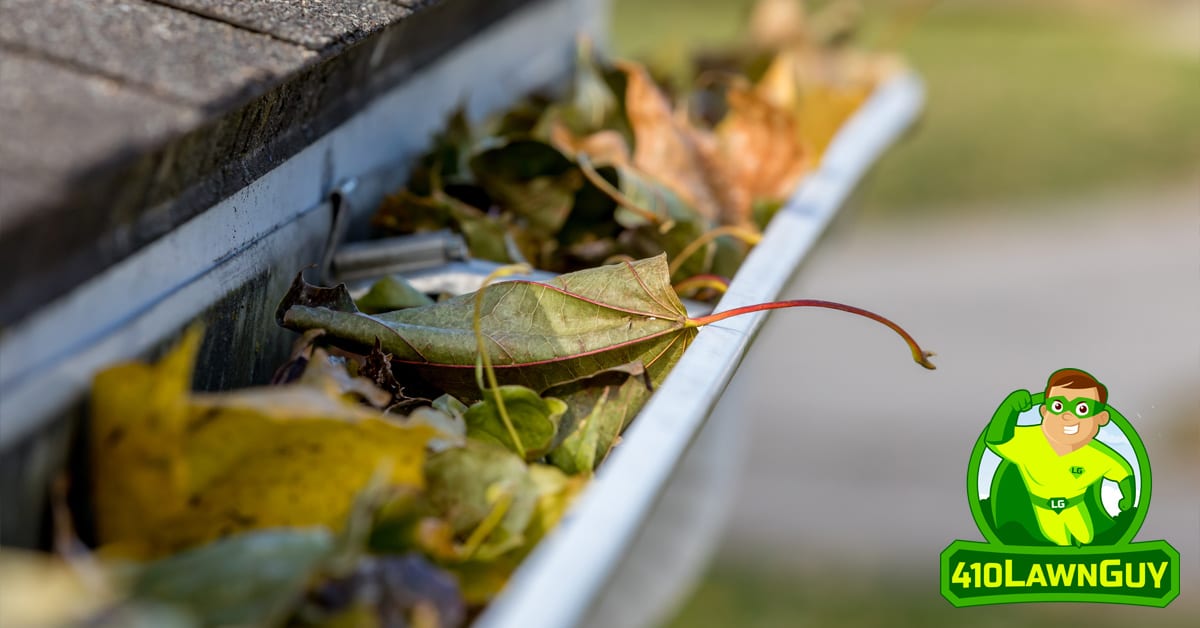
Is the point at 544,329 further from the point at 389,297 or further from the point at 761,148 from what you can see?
the point at 761,148

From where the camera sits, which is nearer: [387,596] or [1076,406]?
[387,596]

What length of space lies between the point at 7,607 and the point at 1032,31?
8515 millimetres

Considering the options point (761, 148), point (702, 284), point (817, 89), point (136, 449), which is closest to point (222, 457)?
point (136, 449)

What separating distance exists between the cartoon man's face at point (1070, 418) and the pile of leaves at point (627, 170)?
34 cm

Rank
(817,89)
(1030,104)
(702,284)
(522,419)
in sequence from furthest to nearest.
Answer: (1030,104), (817,89), (702,284), (522,419)

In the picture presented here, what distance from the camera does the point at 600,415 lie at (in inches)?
35.5

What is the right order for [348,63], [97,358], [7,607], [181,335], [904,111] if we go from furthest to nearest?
[904,111]
[348,63]
[181,335]
[97,358]
[7,607]

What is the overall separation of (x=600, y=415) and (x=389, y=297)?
10.7 inches

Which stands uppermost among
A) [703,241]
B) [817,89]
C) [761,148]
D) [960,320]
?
[960,320]

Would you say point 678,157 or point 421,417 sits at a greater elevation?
point 678,157

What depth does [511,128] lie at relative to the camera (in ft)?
5.05

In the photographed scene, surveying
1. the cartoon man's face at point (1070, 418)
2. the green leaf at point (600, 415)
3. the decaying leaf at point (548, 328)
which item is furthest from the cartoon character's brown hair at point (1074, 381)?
the green leaf at point (600, 415)

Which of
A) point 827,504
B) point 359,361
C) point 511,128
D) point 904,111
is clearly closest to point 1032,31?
A: point 827,504

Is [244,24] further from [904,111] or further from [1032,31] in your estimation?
[1032,31]
